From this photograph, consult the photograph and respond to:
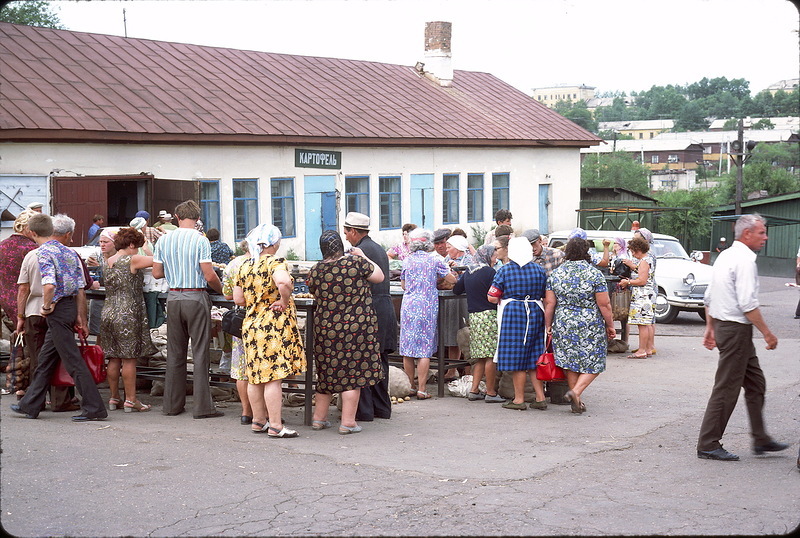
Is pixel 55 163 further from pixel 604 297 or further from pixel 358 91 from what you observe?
pixel 604 297

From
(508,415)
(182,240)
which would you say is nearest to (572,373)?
(508,415)

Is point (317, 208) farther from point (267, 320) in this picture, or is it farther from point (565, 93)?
point (565, 93)

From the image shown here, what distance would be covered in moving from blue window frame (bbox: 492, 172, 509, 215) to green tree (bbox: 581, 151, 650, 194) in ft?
88.2

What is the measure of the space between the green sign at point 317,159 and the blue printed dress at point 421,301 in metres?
10.6

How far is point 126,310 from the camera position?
8.69 metres

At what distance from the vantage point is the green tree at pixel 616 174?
56531 mm

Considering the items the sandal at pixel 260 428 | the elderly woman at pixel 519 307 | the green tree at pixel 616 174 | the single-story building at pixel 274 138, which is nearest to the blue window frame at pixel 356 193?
the single-story building at pixel 274 138


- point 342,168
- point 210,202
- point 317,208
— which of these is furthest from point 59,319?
point 342,168

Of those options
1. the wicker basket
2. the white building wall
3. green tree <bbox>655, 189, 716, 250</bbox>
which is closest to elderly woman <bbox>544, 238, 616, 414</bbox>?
the white building wall

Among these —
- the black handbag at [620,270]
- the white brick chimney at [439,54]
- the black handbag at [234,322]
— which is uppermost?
the white brick chimney at [439,54]

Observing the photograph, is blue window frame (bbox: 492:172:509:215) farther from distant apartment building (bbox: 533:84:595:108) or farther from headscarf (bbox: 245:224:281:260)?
distant apartment building (bbox: 533:84:595:108)

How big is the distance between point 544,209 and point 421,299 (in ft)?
78.7

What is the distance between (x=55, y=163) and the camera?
1833 cm

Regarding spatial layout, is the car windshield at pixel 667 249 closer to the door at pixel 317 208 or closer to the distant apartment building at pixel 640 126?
the door at pixel 317 208
